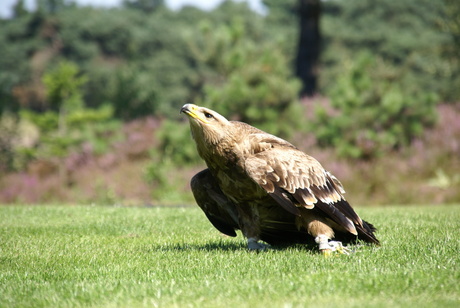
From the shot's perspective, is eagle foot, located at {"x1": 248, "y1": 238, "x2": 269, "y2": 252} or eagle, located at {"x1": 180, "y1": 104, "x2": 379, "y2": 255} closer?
eagle, located at {"x1": 180, "y1": 104, "x2": 379, "y2": 255}

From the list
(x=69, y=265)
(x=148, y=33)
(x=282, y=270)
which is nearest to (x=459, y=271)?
(x=282, y=270)

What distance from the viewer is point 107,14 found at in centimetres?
4581

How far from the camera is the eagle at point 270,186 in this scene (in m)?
6.65

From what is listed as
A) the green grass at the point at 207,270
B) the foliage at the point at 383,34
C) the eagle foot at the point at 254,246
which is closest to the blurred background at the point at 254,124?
the foliage at the point at 383,34

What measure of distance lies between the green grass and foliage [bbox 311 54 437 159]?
10.1 m

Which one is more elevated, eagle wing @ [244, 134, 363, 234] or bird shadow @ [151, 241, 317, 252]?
eagle wing @ [244, 134, 363, 234]

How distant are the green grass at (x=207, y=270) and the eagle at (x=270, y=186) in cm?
31

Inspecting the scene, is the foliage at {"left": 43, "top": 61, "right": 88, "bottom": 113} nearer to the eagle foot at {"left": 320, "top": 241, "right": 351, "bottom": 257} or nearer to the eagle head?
the eagle head

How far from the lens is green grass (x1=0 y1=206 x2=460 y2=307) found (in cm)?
493

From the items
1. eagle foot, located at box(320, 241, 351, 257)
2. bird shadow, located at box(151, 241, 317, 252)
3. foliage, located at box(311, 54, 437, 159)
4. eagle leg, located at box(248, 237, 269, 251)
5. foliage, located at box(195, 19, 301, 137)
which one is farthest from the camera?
foliage, located at box(195, 19, 301, 137)

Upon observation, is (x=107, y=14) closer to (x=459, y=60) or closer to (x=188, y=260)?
(x=459, y=60)

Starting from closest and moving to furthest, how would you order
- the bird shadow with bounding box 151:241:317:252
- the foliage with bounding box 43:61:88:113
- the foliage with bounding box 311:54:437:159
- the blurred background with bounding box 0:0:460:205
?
1. the bird shadow with bounding box 151:241:317:252
2. the blurred background with bounding box 0:0:460:205
3. the foliage with bounding box 311:54:437:159
4. the foliage with bounding box 43:61:88:113

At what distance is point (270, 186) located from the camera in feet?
21.5

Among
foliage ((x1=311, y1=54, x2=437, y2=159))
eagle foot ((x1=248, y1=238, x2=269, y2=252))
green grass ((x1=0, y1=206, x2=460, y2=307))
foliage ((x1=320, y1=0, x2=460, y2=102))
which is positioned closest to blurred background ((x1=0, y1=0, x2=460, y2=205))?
foliage ((x1=311, y1=54, x2=437, y2=159))
